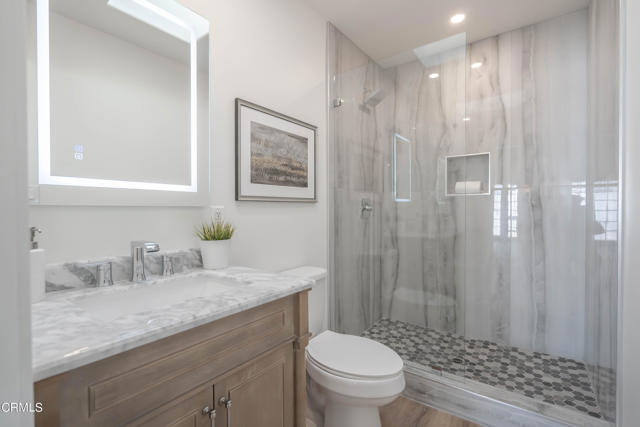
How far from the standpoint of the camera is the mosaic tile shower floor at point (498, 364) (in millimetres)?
1706

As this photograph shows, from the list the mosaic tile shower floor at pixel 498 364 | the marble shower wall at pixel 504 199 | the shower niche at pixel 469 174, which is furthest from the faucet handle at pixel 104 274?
the shower niche at pixel 469 174

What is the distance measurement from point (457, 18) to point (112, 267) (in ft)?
8.62

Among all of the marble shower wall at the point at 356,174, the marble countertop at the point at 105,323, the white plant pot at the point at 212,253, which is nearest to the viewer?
the marble countertop at the point at 105,323

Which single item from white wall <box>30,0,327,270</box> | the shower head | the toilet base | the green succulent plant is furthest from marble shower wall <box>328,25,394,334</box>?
the green succulent plant

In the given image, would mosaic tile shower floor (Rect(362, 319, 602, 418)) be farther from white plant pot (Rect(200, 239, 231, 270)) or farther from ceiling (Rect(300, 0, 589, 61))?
ceiling (Rect(300, 0, 589, 61))

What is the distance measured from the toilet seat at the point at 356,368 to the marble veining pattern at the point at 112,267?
74 centimetres

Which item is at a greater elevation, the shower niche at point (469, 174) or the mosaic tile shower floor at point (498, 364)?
the shower niche at point (469, 174)

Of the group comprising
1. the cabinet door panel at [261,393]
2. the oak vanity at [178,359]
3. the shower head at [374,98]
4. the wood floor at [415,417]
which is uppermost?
the shower head at [374,98]

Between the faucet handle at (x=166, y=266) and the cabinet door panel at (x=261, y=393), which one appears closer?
the cabinet door panel at (x=261, y=393)

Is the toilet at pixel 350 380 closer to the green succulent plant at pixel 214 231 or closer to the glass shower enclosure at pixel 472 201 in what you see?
the green succulent plant at pixel 214 231

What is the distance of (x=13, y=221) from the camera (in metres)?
0.30

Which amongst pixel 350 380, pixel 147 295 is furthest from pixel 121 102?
pixel 350 380

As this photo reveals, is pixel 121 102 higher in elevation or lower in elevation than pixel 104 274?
higher

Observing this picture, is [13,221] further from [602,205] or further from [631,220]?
[602,205]
